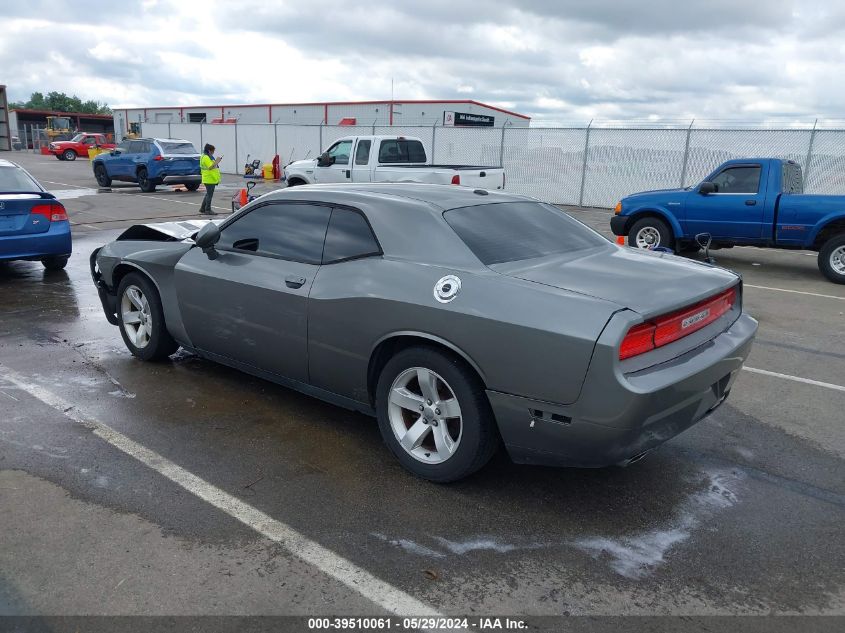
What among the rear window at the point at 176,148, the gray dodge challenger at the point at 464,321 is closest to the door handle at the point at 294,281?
the gray dodge challenger at the point at 464,321

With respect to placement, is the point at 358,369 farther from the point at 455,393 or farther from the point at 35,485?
the point at 35,485

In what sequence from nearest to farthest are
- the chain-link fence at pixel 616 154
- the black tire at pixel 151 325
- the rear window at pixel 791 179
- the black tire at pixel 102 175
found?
the black tire at pixel 151 325 → the rear window at pixel 791 179 → the chain-link fence at pixel 616 154 → the black tire at pixel 102 175

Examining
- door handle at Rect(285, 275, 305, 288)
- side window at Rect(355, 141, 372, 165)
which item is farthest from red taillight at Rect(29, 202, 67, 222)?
side window at Rect(355, 141, 372, 165)

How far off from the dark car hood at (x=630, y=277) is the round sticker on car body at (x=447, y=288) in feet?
0.76

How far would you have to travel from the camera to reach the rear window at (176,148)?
2190 centimetres

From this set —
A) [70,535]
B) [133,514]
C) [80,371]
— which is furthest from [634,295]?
[80,371]

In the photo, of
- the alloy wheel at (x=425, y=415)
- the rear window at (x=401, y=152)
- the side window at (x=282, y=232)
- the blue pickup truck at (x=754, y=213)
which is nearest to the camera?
the alloy wheel at (x=425, y=415)

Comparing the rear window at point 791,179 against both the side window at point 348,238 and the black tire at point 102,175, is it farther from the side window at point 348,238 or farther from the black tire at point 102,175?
the black tire at point 102,175

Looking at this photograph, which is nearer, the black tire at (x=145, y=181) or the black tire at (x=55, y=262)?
the black tire at (x=55, y=262)

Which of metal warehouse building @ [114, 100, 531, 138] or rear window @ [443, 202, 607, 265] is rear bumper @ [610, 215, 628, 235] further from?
metal warehouse building @ [114, 100, 531, 138]

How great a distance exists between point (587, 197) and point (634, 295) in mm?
19102

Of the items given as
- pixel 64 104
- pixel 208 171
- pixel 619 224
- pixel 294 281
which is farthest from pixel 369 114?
pixel 64 104

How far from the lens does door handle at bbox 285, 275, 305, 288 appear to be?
14.0 ft

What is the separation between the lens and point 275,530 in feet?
10.9
